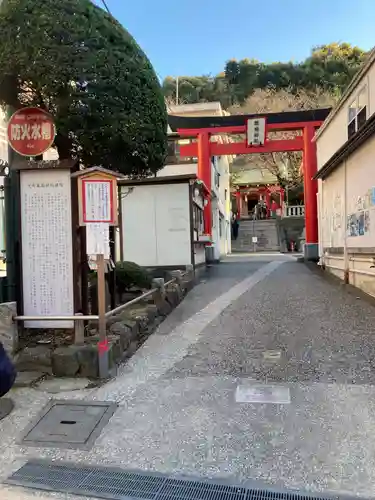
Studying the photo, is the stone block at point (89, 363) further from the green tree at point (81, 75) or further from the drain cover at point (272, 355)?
the green tree at point (81, 75)

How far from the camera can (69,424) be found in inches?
148

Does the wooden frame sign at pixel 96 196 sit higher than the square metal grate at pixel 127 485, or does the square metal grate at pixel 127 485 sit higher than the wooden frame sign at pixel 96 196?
the wooden frame sign at pixel 96 196

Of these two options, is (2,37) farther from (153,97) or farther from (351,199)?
(351,199)

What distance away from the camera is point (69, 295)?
525 cm

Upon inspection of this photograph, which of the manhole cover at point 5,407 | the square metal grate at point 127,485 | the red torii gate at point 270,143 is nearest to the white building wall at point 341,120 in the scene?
the red torii gate at point 270,143

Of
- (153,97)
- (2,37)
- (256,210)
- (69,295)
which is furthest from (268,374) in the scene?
(256,210)

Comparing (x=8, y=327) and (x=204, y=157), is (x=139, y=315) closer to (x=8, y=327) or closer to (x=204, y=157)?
(x=8, y=327)

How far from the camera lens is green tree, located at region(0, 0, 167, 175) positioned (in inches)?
202

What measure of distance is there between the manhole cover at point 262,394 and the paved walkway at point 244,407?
2 centimetres

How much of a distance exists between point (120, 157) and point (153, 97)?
0.94 m

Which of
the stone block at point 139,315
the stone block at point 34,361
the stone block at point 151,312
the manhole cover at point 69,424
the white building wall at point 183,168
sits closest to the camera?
the manhole cover at point 69,424

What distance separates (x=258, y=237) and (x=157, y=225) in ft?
83.6

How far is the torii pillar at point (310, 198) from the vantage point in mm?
18734

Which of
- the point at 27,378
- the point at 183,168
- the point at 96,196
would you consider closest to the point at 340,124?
the point at 96,196
